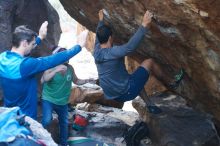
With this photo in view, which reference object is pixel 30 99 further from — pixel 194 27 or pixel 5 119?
pixel 194 27

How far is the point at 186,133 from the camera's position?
26.5 ft

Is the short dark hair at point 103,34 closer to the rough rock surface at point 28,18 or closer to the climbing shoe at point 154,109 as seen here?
the climbing shoe at point 154,109

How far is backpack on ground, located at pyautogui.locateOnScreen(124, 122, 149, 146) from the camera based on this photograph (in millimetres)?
8648

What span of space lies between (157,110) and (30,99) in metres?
3.40

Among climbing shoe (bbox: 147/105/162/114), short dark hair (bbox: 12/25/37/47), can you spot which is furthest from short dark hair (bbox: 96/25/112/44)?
climbing shoe (bbox: 147/105/162/114)

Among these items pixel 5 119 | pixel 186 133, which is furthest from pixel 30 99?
pixel 186 133

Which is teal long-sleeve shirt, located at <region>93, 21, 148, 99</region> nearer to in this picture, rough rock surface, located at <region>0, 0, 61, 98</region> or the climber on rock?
the climber on rock

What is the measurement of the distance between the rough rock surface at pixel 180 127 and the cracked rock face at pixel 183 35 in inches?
11.9

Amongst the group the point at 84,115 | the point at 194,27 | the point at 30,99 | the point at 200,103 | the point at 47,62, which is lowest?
the point at 84,115

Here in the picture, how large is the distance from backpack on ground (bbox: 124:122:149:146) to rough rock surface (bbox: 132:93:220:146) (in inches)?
5.4

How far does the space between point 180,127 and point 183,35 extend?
8.36ft

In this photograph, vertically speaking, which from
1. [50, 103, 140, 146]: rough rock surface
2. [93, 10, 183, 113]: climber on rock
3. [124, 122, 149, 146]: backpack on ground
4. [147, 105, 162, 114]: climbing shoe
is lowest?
[50, 103, 140, 146]: rough rock surface

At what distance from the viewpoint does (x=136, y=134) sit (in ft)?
28.8

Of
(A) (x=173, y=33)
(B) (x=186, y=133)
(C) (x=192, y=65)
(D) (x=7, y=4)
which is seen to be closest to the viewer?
(A) (x=173, y=33)
